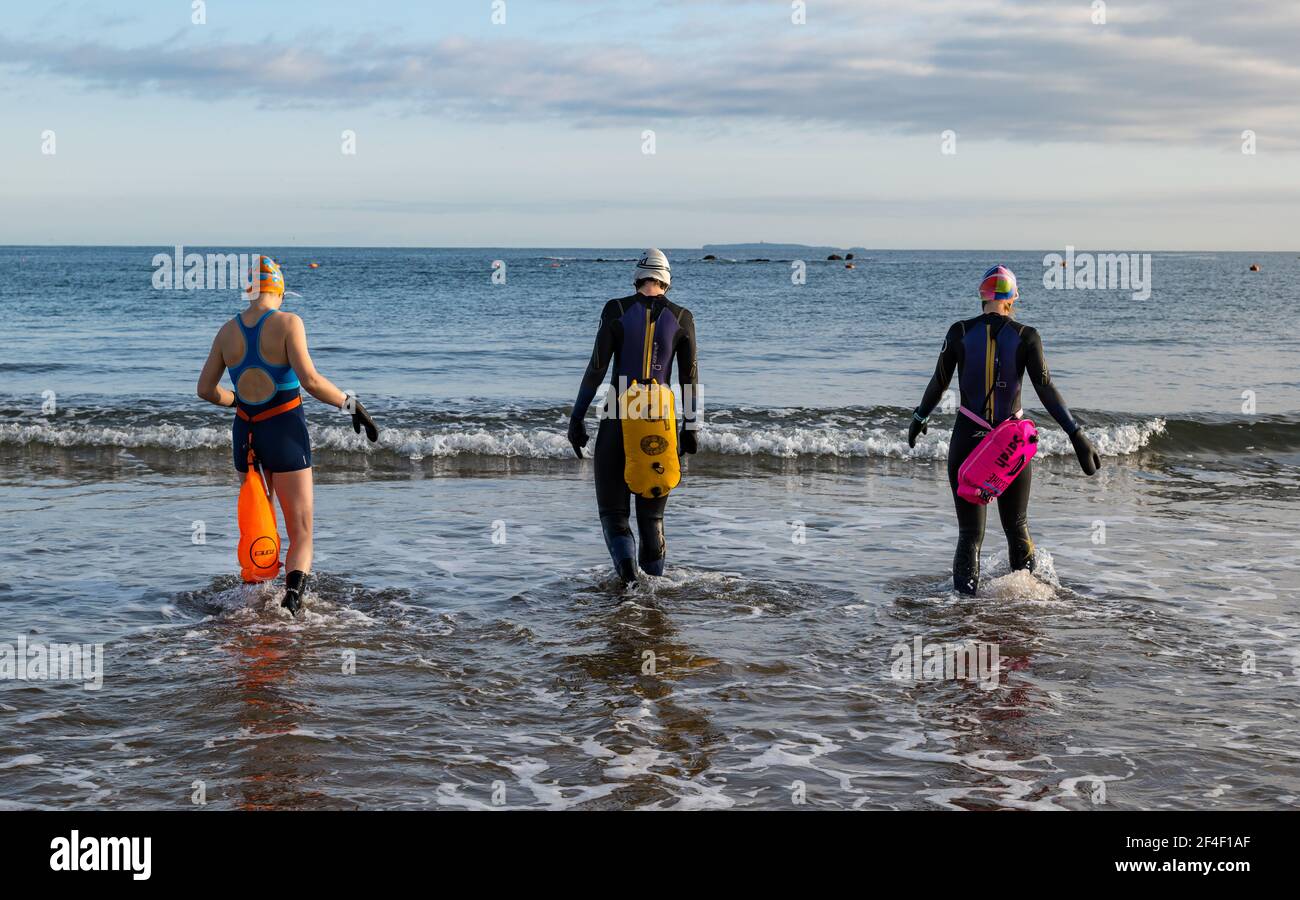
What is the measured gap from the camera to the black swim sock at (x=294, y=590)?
291 inches

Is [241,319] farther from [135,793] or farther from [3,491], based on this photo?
[3,491]

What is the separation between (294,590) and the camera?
742 centimetres

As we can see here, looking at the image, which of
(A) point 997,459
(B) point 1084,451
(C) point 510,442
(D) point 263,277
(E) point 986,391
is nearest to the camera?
(D) point 263,277

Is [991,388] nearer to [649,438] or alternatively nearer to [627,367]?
[649,438]

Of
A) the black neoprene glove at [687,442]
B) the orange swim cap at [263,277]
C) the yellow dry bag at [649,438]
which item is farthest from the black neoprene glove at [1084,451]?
the orange swim cap at [263,277]

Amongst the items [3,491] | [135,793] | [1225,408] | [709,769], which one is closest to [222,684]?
[135,793]

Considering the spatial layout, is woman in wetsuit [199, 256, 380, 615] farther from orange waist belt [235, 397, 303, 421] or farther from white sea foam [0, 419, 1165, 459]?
white sea foam [0, 419, 1165, 459]

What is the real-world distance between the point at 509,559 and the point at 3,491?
233 inches

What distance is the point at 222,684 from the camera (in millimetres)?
6090

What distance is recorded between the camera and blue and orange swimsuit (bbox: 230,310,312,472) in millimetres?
7230

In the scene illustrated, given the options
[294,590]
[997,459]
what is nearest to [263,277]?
[294,590]

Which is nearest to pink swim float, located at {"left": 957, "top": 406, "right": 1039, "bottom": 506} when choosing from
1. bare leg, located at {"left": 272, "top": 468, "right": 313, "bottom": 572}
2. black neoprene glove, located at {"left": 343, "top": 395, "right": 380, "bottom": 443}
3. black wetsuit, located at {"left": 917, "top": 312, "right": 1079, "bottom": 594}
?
black wetsuit, located at {"left": 917, "top": 312, "right": 1079, "bottom": 594}

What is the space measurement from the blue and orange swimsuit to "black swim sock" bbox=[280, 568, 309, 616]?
65 cm

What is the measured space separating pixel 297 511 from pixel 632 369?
7.41 feet
